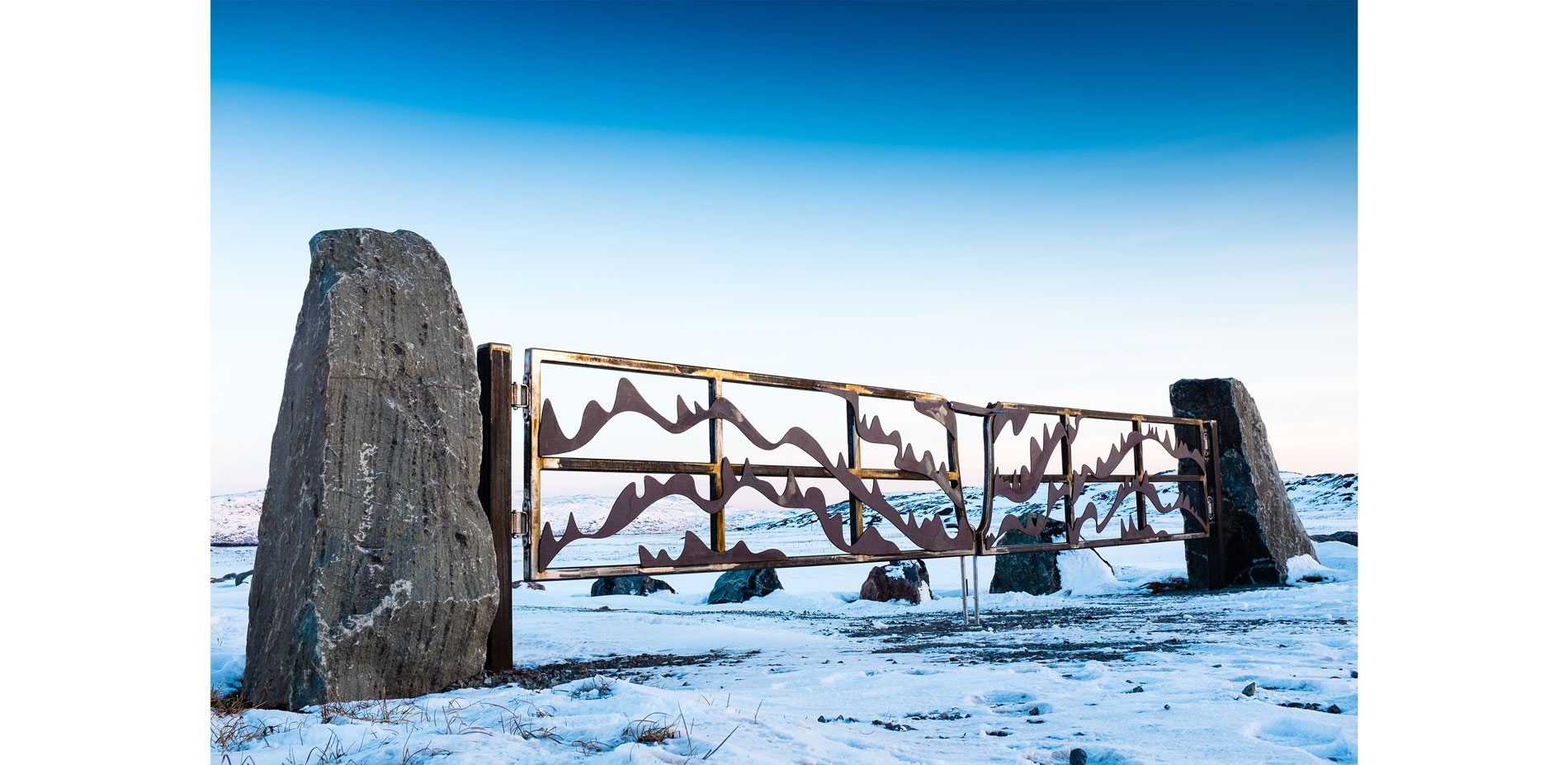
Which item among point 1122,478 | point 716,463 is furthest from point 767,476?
point 1122,478

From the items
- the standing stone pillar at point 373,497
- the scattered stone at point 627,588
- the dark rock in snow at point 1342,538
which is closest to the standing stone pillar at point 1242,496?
the dark rock in snow at point 1342,538

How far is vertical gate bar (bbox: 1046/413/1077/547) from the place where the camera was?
711 centimetres

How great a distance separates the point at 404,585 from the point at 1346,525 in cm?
1696

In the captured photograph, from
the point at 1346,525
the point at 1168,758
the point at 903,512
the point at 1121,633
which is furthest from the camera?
the point at 1346,525

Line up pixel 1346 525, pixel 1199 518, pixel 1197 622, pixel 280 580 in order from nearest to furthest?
pixel 280 580 → pixel 1197 622 → pixel 1199 518 → pixel 1346 525

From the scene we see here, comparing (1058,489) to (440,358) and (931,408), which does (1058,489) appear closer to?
(931,408)

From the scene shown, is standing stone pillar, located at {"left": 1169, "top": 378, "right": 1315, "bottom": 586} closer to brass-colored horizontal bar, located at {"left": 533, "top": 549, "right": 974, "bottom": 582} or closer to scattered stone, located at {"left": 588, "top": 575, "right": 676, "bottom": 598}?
brass-colored horizontal bar, located at {"left": 533, "top": 549, "right": 974, "bottom": 582}

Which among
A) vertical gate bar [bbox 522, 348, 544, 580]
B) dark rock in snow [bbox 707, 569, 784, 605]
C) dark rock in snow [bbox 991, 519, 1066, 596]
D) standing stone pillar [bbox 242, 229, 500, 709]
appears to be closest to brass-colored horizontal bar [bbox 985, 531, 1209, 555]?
dark rock in snow [bbox 991, 519, 1066, 596]

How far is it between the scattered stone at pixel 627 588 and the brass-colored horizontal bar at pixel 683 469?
512 centimetres

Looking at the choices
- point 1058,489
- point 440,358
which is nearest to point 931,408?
point 1058,489

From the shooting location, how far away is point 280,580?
11.2 ft

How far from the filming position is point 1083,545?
23.2ft

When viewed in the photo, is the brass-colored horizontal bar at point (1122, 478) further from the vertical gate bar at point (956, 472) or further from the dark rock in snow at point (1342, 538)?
the dark rock in snow at point (1342, 538)

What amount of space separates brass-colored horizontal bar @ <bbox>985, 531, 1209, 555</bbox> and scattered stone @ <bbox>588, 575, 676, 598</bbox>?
4617 mm
